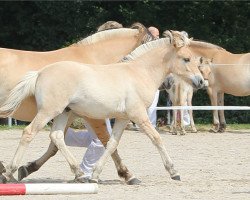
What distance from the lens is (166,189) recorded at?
8.80m

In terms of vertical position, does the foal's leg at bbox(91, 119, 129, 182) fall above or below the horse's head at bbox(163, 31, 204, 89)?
below

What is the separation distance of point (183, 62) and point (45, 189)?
101 inches

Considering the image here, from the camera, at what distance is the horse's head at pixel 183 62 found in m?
9.64

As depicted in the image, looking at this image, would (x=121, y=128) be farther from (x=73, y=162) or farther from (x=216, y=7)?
(x=216, y=7)

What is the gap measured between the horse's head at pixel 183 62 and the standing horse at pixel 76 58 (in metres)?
0.60

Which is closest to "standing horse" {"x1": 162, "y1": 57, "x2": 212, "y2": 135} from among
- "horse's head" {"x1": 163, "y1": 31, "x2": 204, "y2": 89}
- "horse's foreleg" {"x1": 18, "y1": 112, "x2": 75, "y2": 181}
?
"horse's head" {"x1": 163, "y1": 31, "x2": 204, "y2": 89}

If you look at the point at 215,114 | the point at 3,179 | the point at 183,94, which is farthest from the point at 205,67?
the point at 3,179

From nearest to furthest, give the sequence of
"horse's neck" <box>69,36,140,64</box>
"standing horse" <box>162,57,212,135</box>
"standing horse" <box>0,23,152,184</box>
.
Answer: "standing horse" <box>0,23,152,184</box>, "horse's neck" <box>69,36,140,64</box>, "standing horse" <box>162,57,212,135</box>

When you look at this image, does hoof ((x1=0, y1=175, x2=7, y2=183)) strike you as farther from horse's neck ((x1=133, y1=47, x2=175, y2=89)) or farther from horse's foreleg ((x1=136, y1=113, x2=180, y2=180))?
horse's neck ((x1=133, y1=47, x2=175, y2=89))

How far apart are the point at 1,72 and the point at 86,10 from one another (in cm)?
1577

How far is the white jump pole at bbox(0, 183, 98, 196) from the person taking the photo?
7.93 m

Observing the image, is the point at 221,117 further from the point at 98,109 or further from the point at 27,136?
the point at 27,136

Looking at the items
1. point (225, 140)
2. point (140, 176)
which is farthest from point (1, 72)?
point (225, 140)

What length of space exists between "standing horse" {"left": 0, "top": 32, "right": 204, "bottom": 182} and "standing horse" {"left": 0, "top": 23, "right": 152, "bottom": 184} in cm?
27
